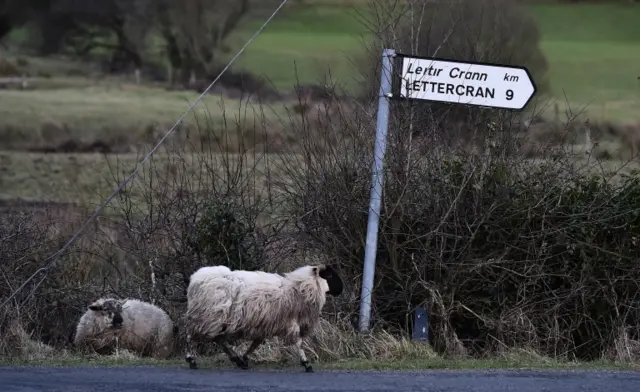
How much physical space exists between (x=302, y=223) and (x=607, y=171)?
3.62 metres

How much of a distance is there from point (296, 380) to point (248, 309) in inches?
42.4

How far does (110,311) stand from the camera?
1447cm

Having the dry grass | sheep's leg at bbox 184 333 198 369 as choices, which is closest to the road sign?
the dry grass

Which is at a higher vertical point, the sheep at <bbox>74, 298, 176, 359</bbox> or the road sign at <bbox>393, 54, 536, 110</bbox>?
the road sign at <bbox>393, 54, 536, 110</bbox>

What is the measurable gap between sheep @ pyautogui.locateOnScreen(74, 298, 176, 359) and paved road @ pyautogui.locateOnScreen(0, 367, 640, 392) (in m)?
2.62

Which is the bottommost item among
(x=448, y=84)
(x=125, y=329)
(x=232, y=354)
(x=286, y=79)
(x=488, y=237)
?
(x=125, y=329)

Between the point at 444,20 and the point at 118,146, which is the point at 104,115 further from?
the point at 444,20

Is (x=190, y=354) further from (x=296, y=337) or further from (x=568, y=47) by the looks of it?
(x=568, y=47)

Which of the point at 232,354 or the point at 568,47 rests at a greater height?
the point at 568,47

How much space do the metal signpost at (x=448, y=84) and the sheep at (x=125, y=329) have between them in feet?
7.61

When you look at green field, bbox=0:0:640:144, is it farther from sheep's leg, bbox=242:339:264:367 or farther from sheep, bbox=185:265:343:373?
sheep's leg, bbox=242:339:264:367

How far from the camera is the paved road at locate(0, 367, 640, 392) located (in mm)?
10320

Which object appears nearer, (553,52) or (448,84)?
(448,84)

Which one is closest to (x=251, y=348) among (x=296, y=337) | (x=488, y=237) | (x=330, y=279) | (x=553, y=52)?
(x=296, y=337)
